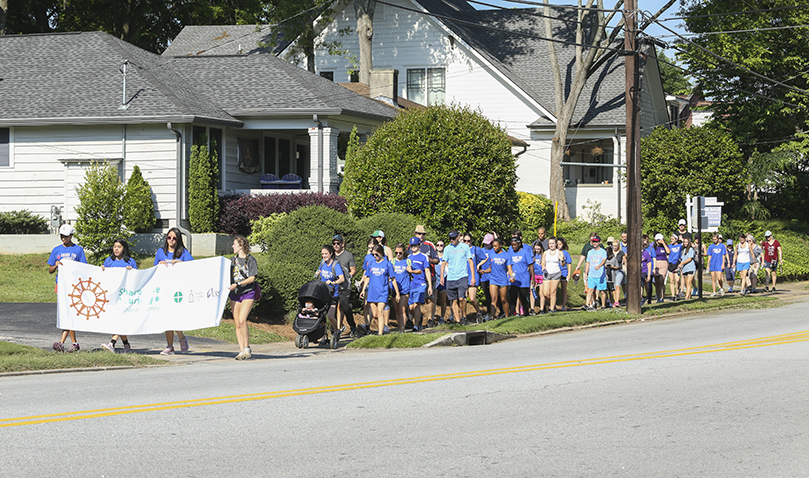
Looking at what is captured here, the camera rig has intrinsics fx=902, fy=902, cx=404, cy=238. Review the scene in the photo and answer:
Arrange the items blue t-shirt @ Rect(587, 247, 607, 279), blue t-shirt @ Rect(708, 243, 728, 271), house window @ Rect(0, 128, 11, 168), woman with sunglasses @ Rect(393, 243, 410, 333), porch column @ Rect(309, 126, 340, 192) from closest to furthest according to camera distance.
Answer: woman with sunglasses @ Rect(393, 243, 410, 333), blue t-shirt @ Rect(587, 247, 607, 279), blue t-shirt @ Rect(708, 243, 728, 271), house window @ Rect(0, 128, 11, 168), porch column @ Rect(309, 126, 340, 192)

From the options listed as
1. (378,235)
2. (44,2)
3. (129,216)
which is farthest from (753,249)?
(44,2)

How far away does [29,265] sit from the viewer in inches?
952

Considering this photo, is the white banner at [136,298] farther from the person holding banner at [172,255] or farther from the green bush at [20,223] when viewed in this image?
the green bush at [20,223]

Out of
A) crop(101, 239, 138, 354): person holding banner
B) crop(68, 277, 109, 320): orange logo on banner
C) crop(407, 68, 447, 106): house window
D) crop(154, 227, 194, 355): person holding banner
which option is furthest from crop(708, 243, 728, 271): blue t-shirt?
crop(68, 277, 109, 320): orange logo on banner

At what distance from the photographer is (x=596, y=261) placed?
21.0 m

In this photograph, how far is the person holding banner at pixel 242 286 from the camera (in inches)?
505

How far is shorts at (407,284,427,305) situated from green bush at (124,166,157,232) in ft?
36.7

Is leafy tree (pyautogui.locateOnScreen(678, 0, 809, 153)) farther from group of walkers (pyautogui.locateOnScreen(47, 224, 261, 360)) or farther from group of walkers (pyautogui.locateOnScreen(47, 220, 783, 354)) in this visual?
group of walkers (pyautogui.locateOnScreen(47, 224, 261, 360))

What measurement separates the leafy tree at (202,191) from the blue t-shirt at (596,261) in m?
11.9

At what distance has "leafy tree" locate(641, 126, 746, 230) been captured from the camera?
3359cm

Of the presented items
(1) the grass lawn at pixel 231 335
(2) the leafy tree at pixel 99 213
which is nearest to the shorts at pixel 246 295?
(1) the grass lawn at pixel 231 335

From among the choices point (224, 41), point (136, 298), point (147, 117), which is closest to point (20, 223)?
point (147, 117)

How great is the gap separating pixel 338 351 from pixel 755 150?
28.2 meters

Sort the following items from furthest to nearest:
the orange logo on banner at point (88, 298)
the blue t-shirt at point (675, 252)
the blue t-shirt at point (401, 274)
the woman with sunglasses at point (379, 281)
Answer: the blue t-shirt at point (675, 252), the blue t-shirt at point (401, 274), the woman with sunglasses at point (379, 281), the orange logo on banner at point (88, 298)
